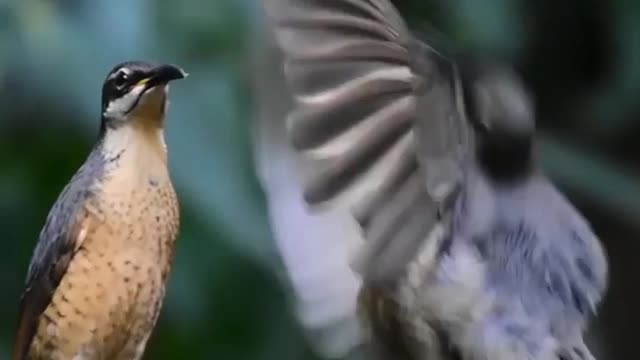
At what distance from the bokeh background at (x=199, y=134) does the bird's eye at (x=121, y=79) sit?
1.74 feet

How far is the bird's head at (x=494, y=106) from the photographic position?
2.82ft

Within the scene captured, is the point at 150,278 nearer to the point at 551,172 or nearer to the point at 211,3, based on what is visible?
the point at 211,3

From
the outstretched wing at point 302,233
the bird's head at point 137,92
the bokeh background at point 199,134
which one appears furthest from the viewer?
the bokeh background at point 199,134

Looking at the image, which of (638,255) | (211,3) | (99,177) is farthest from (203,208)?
(638,255)

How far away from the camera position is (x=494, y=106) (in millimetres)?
866

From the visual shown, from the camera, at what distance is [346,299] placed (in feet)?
2.92

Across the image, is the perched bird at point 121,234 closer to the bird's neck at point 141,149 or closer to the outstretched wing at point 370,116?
the bird's neck at point 141,149

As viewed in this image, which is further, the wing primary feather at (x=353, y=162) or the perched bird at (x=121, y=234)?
the wing primary feather at (x=353, y=162)

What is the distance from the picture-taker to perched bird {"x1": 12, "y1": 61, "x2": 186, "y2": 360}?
66 centimetres

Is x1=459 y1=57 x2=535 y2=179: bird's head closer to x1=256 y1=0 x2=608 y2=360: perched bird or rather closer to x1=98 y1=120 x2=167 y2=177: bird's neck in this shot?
x1=256 y1=0 x2=608 y2=360: perched bird

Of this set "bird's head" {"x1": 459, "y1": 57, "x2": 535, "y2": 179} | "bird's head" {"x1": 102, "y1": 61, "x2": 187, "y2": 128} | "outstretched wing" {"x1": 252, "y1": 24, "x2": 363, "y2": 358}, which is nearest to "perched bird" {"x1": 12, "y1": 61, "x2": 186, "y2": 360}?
"bird's head" {"x1": 102, "y1": 61, "x2": 187, "y2": 128}

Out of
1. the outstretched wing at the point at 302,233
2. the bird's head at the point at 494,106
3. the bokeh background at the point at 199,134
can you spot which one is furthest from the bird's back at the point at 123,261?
the bokeh background at the point at 199,134

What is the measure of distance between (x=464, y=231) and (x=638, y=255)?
4.06 ft

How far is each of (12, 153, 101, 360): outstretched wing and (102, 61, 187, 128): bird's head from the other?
3 centimetres
